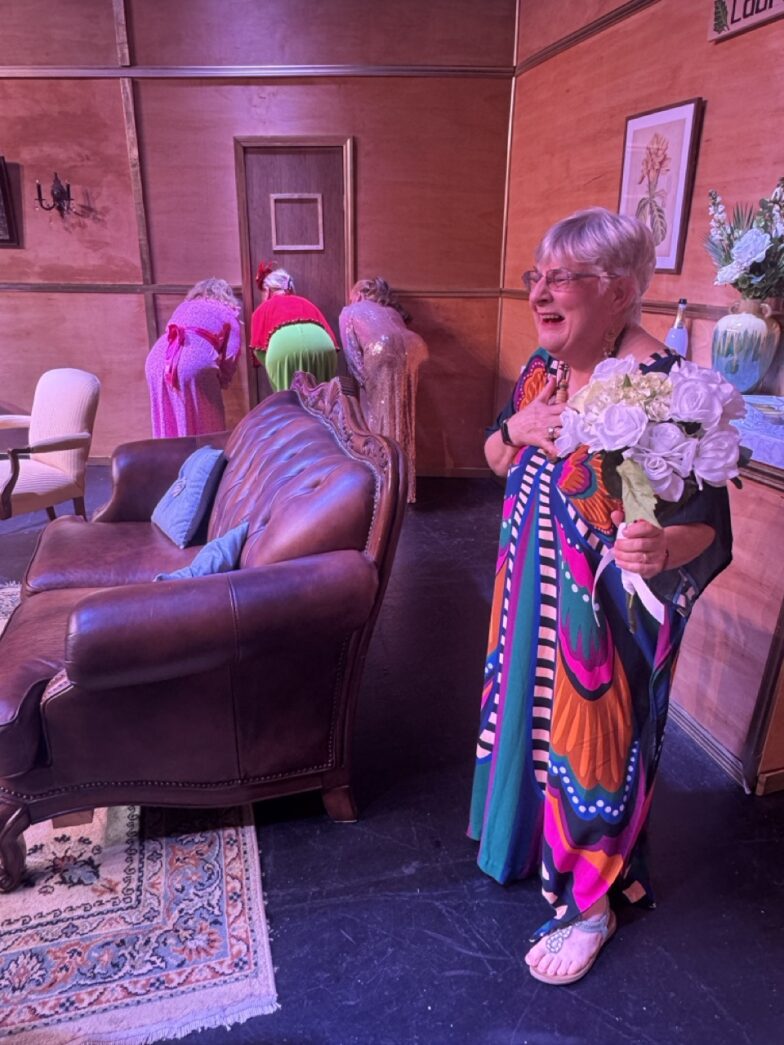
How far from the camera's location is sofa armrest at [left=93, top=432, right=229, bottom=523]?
9.52 ft

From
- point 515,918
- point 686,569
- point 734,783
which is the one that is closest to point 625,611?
point 686,569

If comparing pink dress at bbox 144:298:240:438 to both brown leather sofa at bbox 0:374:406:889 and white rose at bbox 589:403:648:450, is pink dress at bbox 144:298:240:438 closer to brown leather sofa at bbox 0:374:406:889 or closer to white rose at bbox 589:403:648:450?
brown leather sofa at bbox 0:374:406:889

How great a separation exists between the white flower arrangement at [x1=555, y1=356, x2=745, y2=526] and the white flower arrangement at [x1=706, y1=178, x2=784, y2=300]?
4.02ft

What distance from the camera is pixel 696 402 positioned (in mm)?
1129

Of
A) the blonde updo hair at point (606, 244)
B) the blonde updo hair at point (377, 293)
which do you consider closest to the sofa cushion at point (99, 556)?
the blonde updo hair at point (606, 244)

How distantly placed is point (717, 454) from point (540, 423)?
0.38m

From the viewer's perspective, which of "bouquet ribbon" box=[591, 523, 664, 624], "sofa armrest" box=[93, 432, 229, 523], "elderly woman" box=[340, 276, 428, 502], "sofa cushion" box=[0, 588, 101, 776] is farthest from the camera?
"elderly woman" box=[340, 276, 428, 502]

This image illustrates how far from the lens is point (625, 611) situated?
1.48 metres

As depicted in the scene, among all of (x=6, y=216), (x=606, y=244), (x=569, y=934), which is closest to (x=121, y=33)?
(x=6, y=216)

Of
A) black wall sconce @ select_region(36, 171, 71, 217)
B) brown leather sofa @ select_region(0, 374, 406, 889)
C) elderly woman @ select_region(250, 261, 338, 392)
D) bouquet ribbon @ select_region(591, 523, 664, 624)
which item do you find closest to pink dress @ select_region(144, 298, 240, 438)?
elderly woman @ select_region(250, 261, 338, 392)

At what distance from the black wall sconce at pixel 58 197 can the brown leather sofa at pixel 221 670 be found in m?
3.78

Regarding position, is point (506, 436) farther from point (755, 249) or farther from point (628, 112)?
point (628, 112)

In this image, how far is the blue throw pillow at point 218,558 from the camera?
1.96 metres

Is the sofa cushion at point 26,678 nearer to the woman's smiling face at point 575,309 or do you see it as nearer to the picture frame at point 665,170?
the woman's smiling face at point 575,309
